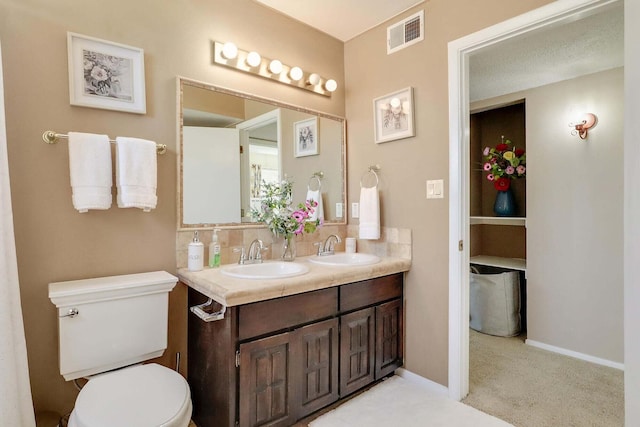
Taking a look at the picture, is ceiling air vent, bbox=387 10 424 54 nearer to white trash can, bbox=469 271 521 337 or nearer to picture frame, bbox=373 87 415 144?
picture frame, bbox=373 87 415 144

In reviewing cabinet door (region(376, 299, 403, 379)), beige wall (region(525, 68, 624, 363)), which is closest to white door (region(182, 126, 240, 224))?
cabinet door (region(376, 299, 403, 379))

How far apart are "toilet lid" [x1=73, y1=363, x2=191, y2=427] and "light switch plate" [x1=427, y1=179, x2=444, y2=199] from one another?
1.65m

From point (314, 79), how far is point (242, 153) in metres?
0.79

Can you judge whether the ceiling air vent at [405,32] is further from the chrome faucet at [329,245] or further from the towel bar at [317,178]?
the chrome faucet at [329,245]

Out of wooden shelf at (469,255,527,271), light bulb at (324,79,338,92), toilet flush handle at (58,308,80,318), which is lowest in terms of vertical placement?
wooden shelf at (469,255,527,271)

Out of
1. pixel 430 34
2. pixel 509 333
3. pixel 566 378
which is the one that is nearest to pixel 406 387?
pixel 566 378

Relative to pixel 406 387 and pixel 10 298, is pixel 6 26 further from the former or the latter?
pixel 406 387

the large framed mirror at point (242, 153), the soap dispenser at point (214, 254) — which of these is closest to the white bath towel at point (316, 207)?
the large framed mirror at point (242, 153)

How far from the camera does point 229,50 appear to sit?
6.36ft

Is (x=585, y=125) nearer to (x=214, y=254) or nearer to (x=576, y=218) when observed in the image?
(x=576, y=218)

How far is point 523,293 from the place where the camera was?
314cm

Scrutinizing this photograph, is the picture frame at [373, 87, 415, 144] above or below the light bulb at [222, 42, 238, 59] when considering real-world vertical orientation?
below

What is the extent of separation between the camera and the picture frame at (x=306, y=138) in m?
2.32

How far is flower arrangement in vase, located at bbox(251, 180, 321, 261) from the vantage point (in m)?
2.11
